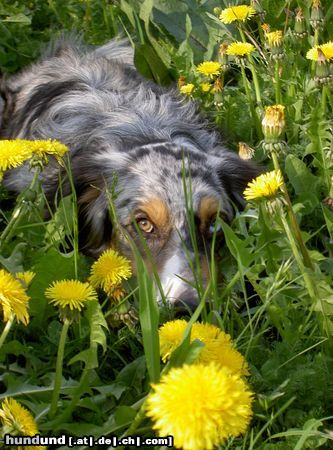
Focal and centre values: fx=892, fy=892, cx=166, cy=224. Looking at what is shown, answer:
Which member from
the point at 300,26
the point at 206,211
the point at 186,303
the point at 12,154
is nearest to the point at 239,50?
the point at 300,26

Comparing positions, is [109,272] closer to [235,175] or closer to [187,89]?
[235,175]

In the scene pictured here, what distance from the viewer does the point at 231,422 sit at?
1599 millimetres

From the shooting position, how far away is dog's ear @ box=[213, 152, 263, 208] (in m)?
4.30

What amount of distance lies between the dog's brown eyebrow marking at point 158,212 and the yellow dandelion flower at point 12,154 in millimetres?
1163

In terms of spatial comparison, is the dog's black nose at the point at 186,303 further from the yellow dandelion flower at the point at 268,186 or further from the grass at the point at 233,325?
the yellow dandelion flower at the point at 268,186

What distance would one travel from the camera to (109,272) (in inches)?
103

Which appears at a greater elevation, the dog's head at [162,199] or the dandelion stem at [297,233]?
the dandelion stem at [297,233]

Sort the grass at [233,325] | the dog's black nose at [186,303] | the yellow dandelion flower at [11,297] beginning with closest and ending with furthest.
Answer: the yellow dandelion flower at [11,297], the grass at [233,325], the dog's black nose at [186,303]

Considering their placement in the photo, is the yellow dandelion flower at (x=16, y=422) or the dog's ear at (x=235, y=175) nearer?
the yellow dandelion flower at (x=16, y=422)

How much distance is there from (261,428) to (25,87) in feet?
11.9

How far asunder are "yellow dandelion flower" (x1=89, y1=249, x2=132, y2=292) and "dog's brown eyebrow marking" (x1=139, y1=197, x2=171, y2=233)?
3.71 feet

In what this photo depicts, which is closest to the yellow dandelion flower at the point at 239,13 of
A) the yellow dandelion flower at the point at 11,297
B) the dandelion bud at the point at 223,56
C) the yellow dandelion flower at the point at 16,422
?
the dandelion bud at the point at 223,56

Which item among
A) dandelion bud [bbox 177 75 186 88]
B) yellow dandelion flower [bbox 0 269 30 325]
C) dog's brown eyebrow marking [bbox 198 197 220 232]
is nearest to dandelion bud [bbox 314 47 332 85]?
dog's brown eyebrow marking [bbox 198 197 220 232]

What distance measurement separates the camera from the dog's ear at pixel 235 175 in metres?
4.30
